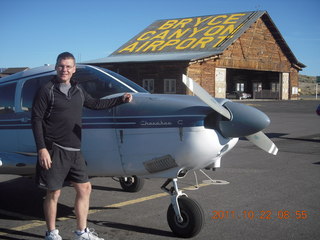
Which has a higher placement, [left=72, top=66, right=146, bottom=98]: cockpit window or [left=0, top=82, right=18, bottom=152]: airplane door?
[left=72, top=66, right=146, bottom=98]: cockpit window

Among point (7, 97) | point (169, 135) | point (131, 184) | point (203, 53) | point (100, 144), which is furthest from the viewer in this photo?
point (203, 53)

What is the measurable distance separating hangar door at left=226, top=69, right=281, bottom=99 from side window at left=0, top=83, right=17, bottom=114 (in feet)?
145

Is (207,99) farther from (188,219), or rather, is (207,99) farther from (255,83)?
(255,83)

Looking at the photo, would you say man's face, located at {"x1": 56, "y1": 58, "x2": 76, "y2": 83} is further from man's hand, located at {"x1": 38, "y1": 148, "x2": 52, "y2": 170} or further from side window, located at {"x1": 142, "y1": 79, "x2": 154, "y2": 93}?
side window, located at {"x1": 142, "y1": 79, "x2": 154, "y2": 93}

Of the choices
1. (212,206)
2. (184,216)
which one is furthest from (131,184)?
(184,216)

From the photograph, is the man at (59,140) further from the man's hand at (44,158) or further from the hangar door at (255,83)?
the hangar door at (255,83)

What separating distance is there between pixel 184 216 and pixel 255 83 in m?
49.5

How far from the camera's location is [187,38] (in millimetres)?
Answer: 37000

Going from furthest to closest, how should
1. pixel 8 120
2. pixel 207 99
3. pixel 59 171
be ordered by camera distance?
pixel 8 120
pixel 207 99
pixel 59 171

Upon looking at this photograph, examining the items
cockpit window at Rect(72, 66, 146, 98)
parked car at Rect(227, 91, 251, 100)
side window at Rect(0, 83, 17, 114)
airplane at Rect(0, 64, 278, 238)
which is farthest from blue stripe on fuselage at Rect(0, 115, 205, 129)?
parked car at Rect(227, 91, 251, 100)

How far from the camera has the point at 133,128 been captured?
14.2 ft

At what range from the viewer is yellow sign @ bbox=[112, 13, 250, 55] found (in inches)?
1401

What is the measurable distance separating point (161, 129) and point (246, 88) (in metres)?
51.4

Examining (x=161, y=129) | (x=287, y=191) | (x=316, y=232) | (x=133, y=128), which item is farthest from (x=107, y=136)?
(x=287, y=191)
